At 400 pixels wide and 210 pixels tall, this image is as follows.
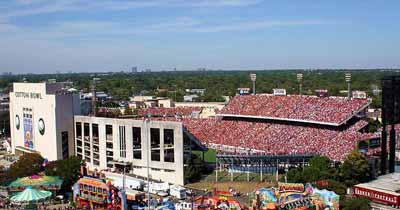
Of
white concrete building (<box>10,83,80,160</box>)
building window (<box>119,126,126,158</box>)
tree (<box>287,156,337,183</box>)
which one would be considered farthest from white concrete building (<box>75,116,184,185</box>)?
tree (<box>287,156,337,183</box>)

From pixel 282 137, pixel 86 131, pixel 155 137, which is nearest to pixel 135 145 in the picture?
pixel 155 137

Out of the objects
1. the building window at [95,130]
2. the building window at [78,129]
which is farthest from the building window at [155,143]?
the building window at [78,129]

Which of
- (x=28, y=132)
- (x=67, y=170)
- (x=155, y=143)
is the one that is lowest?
(x=67, y=170)

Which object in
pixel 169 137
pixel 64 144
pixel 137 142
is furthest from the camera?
pixel 64 144

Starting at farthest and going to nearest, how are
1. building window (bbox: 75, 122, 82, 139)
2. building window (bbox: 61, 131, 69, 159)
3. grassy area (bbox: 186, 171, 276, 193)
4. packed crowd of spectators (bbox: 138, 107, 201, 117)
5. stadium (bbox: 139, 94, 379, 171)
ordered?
1. packed crowd of spectators (bbox: 138, 107, 201, 117)
2. building window (bbox: 75, 122, 82, 139)
3. building window (bbox: 61, 131, 69, 159)
4. stadium (bbox: 139, 94, 379, 171)
5. grassy area (bbox: 186, 171, 276, 193)

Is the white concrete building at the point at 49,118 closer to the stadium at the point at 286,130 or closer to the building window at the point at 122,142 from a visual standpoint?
the building window at the point at 122,142

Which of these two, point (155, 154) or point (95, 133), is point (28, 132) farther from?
point (155, 154)

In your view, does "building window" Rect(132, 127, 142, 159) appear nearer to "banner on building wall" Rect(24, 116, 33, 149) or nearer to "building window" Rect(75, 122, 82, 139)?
"building window" Rect(75, 122, 82, 139)
